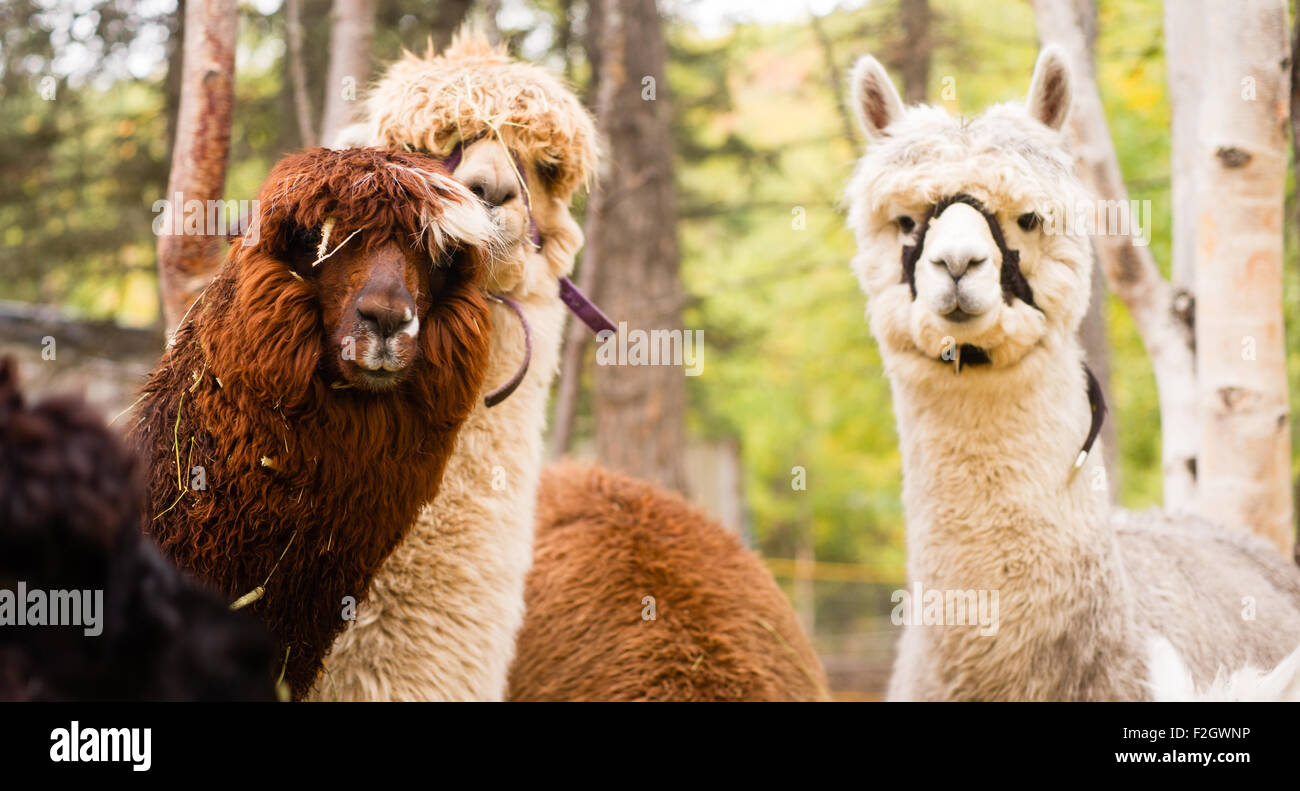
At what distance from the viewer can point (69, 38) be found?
778 cm

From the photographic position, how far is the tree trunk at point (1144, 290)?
17.0 ft

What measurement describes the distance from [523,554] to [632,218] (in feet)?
17.0

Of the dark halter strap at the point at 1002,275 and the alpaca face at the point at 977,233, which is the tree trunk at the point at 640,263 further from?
the dark halter strap at the point at 1002,275

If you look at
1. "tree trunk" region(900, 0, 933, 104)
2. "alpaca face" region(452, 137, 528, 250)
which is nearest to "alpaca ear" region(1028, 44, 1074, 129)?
"alpaca face" region(452, 137, 528, 250)

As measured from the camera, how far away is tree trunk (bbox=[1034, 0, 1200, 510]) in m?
5.20

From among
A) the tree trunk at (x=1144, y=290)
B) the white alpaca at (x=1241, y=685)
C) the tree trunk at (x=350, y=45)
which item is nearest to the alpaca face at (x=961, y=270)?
the white alpaca at (x=1241, y=685)

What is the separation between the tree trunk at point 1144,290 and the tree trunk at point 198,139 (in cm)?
395

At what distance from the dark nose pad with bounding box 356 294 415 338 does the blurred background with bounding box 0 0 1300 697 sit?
45.2 inches

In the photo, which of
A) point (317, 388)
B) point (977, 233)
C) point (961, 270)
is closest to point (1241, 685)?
point (961, 270)

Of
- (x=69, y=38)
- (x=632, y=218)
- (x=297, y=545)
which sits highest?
(x=69, y=38)

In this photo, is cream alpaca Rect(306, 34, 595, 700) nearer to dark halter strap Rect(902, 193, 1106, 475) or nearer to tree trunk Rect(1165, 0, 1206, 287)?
dark halter strap Rect(902, 193, 1106, 475)

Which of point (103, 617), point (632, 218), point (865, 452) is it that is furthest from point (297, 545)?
point (865, 452)
